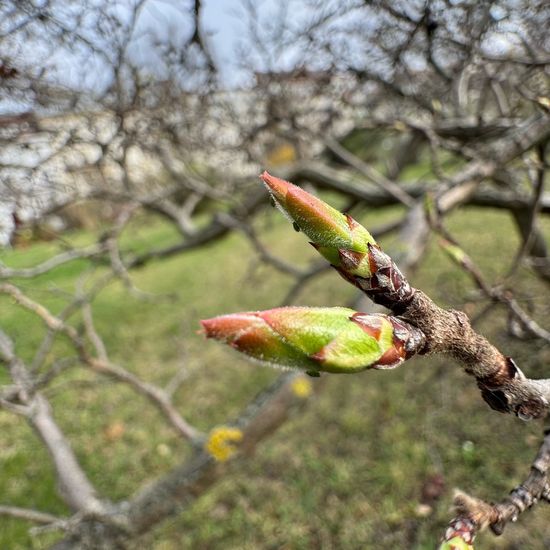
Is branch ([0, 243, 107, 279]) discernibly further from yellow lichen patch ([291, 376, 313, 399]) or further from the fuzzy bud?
the fuzzy bud

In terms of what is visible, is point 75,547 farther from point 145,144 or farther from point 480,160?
point 480,160

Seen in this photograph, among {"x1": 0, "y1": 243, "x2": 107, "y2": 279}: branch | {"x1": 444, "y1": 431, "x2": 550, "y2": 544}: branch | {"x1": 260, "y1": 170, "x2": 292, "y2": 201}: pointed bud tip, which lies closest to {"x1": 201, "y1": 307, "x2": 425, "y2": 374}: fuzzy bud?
{"x1": 260, "y1": 170, "x2": 292, "y2": 201}: pointed bud tip

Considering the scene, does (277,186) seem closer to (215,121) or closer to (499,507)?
(499,507)

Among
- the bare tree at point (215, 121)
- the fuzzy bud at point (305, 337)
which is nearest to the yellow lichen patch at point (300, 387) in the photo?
the bare tree at point (215, 121)

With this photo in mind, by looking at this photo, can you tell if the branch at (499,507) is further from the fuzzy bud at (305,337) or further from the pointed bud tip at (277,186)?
the pointed bud tip at (277,186)

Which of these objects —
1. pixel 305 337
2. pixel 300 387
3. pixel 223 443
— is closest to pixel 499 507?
pixel 305 337

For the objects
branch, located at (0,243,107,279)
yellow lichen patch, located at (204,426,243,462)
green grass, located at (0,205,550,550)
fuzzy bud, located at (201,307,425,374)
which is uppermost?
fuzzy bud, located at (201,307,425,374)
